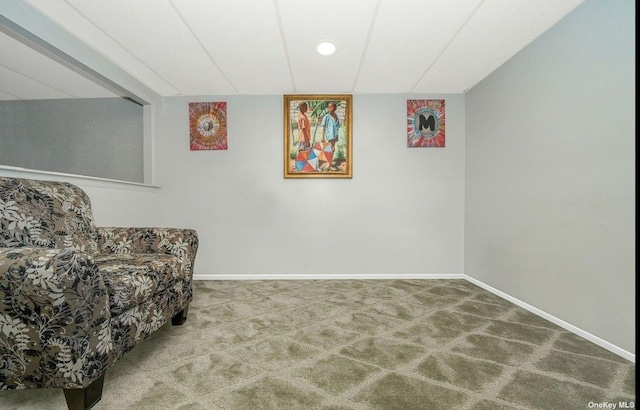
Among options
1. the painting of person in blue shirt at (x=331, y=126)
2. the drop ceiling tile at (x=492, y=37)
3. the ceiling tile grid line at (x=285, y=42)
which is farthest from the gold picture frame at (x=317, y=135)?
the drop ceiling tile at (x=492, y=37)

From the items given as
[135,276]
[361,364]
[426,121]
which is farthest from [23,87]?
[426,121]

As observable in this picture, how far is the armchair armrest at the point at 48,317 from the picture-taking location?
0.96 metres

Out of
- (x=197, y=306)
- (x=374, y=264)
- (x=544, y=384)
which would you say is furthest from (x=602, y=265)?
(x=197, y=306)

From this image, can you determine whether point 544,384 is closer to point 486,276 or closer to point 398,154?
point 486,276

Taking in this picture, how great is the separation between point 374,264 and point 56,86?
3534 mm

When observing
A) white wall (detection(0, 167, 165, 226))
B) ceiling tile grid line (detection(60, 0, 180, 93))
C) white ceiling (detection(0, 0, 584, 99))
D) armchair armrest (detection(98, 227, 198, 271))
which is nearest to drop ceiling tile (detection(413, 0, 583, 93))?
white ceiling (detection(0, 0, 584, 99))

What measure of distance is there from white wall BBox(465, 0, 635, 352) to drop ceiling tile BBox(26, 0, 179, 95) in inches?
143

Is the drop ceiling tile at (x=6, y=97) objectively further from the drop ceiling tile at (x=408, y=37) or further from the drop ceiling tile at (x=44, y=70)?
the drop ceiling tile at (x=408, y=37)

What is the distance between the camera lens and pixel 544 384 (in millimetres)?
1333

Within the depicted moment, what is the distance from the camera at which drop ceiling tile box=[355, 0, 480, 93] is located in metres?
1.92

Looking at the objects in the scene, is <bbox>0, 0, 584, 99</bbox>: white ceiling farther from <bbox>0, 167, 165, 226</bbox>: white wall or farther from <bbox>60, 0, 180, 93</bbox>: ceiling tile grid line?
<bbox>0, 167, 165, 226</bbox>: white wall

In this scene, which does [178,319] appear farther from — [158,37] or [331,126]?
[331,126]

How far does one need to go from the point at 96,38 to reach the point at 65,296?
7.88 feet

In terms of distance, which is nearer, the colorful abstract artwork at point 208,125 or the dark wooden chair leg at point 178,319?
the dark wooden chair leg at point 178,319
